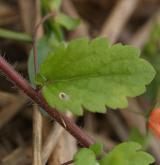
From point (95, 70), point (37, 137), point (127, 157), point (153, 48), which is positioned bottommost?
point (153, 48)

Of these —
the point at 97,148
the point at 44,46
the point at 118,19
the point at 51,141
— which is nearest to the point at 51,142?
the point at 51,141

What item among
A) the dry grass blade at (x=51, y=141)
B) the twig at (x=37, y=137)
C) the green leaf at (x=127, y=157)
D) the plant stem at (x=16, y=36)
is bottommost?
the green leaf at (x=127, y=157)

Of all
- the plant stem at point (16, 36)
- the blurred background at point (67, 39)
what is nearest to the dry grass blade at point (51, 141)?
the blurred background at point (67, 39)

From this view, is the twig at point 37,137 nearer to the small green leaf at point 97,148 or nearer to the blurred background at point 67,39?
the blurred background at point 67,39

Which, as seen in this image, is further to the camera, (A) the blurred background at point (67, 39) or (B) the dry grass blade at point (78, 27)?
(B) the dry grass blade at point (78, 27)

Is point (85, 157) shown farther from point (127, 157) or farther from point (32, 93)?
point (32, 93)
